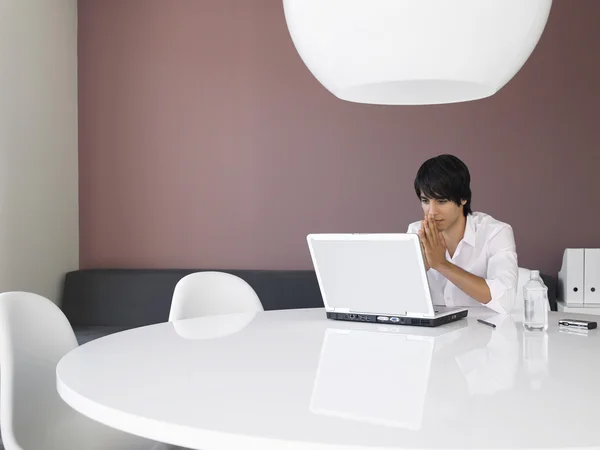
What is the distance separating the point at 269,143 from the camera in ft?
15.3

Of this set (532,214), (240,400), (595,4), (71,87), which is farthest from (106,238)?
(240,400)

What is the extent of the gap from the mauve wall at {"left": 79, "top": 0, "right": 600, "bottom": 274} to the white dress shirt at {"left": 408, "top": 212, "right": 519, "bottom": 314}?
163 centimetres

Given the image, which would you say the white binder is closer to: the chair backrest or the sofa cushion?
the sofa cushion

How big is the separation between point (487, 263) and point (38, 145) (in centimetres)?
284

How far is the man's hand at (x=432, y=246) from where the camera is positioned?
2531 mm

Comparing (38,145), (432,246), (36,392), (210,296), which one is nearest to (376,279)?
(432,246)

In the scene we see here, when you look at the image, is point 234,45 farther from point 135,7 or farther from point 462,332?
point 462,332

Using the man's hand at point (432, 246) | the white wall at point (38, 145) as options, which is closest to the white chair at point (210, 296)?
the man's hand at point (432, 246)

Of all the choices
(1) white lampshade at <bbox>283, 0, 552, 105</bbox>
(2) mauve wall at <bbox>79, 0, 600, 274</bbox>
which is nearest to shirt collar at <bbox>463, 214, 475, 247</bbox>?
(1) white lampshade at <bbox>283, 0, 552, 105</bbox>

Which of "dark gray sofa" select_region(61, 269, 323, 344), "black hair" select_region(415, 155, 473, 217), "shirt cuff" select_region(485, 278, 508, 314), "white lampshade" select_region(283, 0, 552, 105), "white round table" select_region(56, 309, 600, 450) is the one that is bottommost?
"dark gray sofa" select_region(61, 269, 323, 344)

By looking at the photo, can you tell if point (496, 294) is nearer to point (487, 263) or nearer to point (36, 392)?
point (487, 263)

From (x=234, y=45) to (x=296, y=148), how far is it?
0.78 m

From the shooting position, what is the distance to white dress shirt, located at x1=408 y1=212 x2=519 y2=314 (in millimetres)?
2555

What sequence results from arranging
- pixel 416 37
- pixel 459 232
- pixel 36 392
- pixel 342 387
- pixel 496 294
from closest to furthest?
pixel 342 387, pixel 416 37, pixel 36 392, pixel 496 294, pixel 459 232
